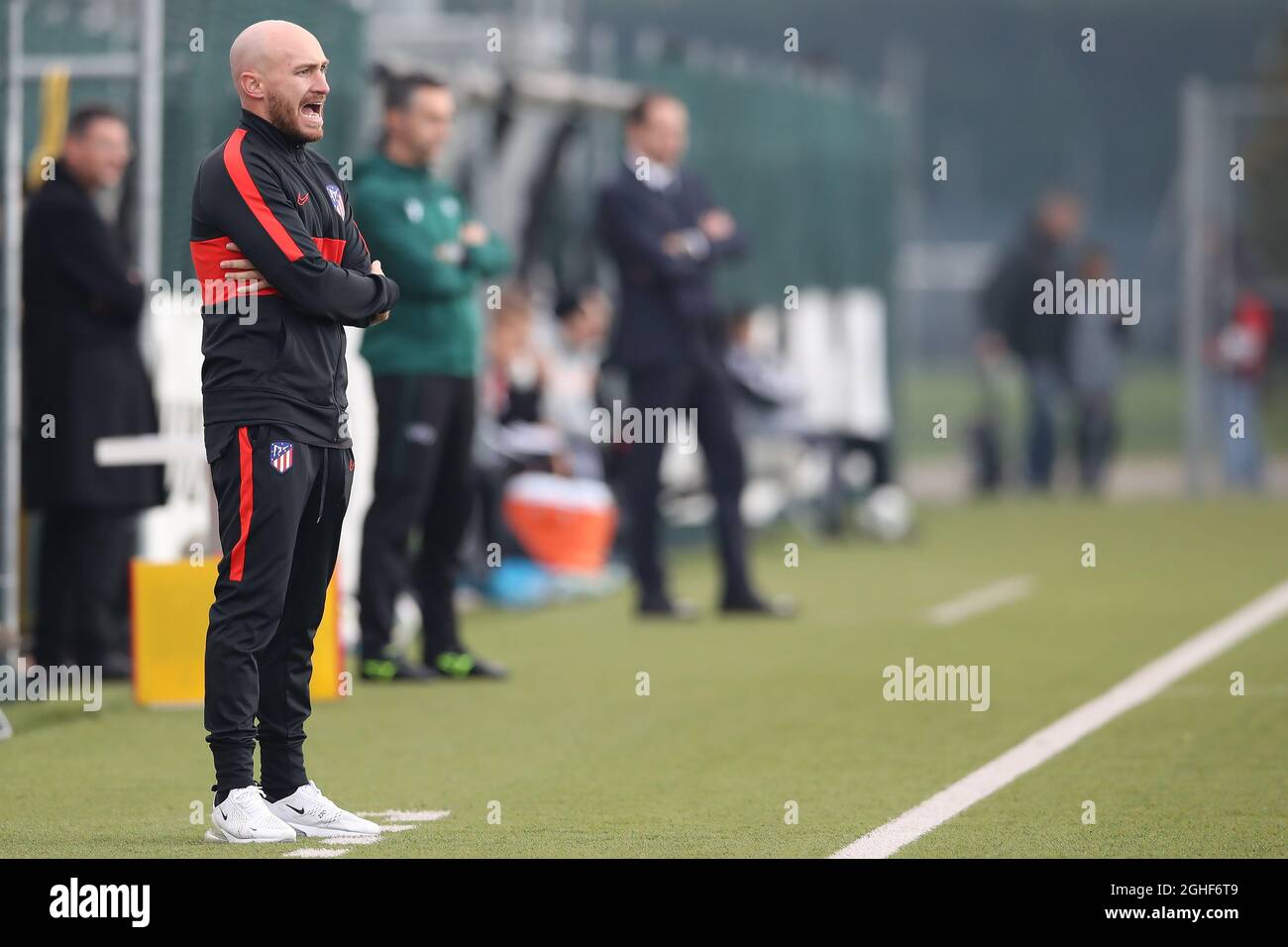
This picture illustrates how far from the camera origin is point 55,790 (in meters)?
7.33

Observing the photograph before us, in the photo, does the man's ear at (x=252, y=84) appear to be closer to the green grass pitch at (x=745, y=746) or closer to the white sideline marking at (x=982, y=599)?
the green grass pitch at (x=745, y=746)

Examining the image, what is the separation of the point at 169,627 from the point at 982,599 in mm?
5137

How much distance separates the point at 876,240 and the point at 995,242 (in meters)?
33.1

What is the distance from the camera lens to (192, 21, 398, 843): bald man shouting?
20.7 feet

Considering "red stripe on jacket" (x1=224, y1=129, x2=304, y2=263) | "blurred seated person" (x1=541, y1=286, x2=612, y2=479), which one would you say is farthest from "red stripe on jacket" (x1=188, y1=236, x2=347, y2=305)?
"blurred seated person" (x1=541, y1=286, x2=612, y2=479)

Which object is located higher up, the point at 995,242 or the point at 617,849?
the point at 995,242

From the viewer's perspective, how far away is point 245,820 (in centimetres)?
633

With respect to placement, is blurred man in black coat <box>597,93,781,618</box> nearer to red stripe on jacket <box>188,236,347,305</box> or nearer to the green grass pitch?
the green grass pitch

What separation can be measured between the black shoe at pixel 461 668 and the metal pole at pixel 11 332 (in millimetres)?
1586

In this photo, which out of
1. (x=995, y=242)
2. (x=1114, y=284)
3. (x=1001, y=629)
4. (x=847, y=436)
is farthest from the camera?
(x=995, y=242)

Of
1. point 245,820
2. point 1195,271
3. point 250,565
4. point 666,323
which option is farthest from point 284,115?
point 1195,271

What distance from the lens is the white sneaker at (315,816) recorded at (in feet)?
21.2
